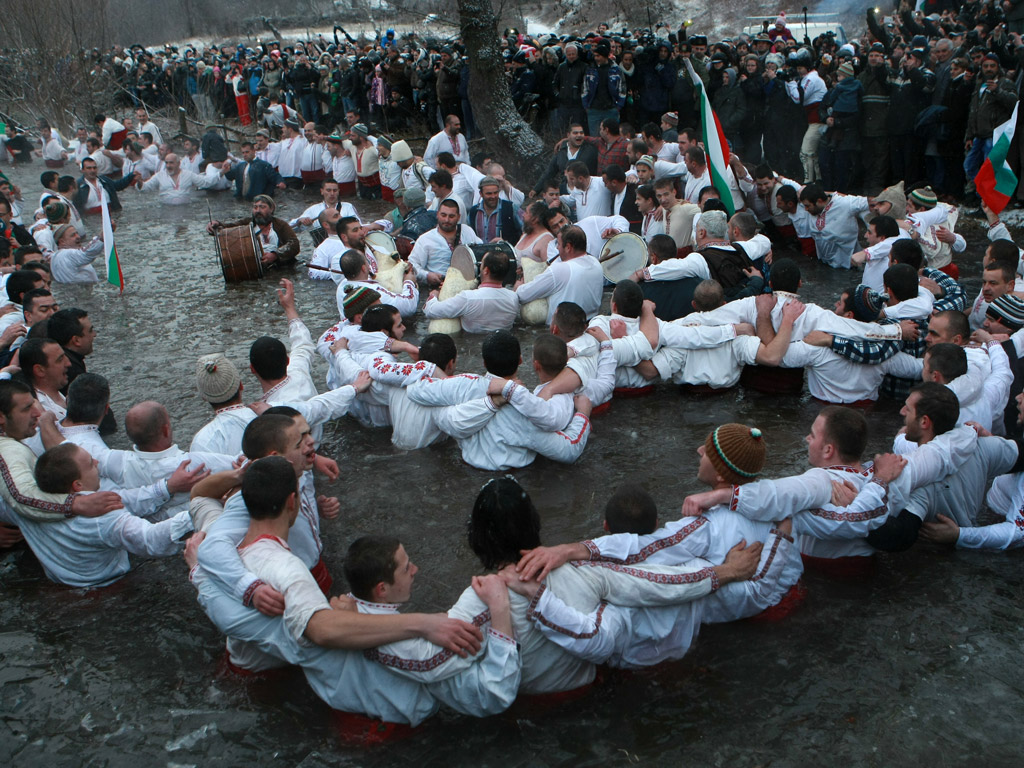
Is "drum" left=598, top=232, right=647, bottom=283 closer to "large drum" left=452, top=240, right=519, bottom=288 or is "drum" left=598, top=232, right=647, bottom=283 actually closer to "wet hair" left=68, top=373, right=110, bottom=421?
"large drum" left=452, top=240, right=519, bottom=288

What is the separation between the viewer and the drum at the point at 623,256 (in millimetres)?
7246

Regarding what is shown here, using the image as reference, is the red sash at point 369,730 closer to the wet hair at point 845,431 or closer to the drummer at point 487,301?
the wet hair at point 845,431

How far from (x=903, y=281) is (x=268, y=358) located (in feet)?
13.2

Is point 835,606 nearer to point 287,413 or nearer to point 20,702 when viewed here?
point 287,413

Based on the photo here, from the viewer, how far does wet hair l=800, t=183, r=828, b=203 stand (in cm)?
847

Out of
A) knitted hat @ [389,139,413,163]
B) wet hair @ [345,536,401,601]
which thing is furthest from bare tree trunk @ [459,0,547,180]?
wet hair @ [345,536,401,601]

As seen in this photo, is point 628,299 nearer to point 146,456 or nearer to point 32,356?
point 146,456

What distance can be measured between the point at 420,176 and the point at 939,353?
851cm

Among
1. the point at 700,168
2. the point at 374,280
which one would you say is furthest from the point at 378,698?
the point at 700,168

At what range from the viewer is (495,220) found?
30.1 feet

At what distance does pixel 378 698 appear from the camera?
3041mm

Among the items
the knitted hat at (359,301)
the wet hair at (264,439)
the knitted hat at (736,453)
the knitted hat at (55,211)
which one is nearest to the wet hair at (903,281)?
the knitted hat at (736,453)

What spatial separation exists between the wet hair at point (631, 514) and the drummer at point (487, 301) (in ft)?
12.9

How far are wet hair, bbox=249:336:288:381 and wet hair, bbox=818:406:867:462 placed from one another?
289cm
